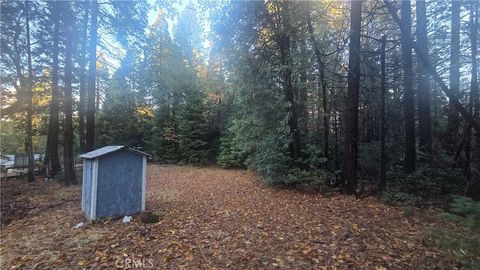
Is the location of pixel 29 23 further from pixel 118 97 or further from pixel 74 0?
pixel 118 97

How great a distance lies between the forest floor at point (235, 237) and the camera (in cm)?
356

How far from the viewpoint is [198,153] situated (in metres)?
18.7

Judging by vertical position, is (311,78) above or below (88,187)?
above

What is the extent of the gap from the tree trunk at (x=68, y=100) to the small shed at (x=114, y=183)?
485 cm

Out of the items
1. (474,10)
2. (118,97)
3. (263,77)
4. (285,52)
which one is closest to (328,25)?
(285,52)

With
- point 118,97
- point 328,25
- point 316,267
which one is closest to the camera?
point 316,267

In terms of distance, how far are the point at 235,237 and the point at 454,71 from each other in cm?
922

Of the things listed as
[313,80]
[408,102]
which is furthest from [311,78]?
[408,102]

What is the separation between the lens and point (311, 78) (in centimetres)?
978

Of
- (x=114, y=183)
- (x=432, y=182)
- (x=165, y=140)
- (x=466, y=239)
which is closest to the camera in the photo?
(x=466, y=239)

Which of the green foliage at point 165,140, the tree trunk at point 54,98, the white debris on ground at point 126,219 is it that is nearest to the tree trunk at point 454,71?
the white debris on ground at point 126,219

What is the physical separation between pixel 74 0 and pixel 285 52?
8.21 metres

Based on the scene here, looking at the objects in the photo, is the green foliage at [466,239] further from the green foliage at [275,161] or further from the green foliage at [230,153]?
the green foliage at [230,153]

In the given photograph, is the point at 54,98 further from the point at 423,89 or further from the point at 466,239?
the point at 423,89
